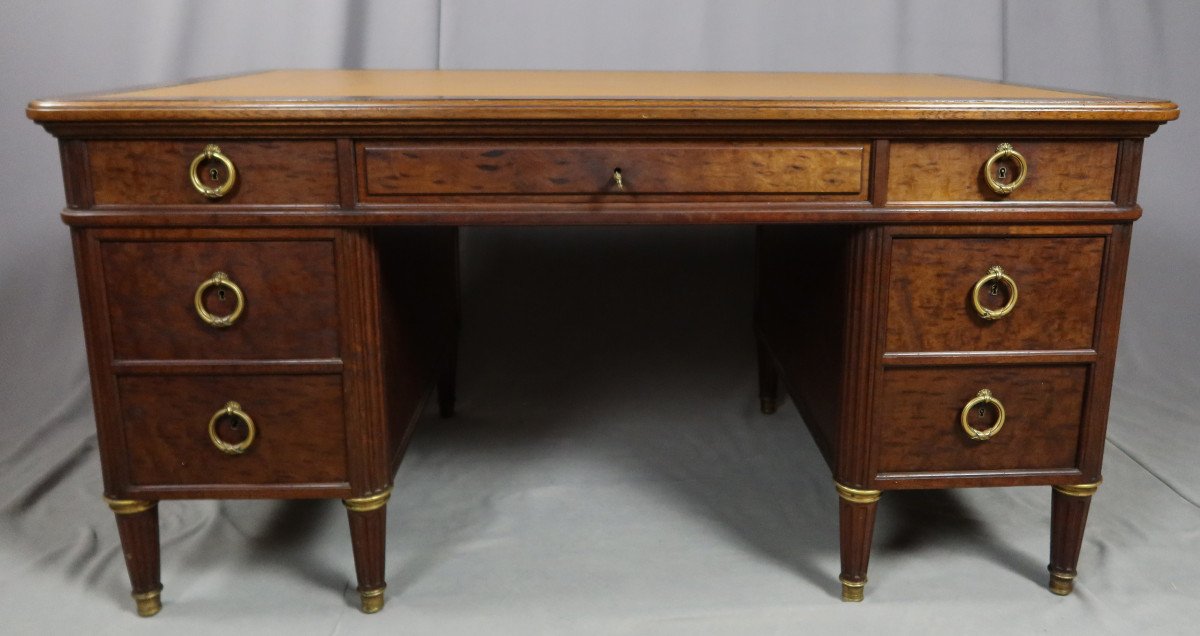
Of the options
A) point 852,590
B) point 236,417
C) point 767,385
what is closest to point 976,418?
point 852,590

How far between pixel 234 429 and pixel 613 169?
696mm

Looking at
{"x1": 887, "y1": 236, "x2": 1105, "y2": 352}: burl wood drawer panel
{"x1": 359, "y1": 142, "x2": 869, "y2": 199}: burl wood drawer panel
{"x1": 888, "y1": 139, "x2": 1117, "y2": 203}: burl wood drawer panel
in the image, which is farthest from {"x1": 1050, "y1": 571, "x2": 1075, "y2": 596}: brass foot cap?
{"x1": 359, "y1": 142, "x2": 869, "y2": 199}: burl wood drawer panel

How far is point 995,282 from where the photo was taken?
1584mm

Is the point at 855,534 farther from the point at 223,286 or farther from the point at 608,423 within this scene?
the point at 223,286

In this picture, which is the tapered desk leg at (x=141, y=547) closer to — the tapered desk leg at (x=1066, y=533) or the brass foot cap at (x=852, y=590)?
the brass foot cap at (x=852, y=590)

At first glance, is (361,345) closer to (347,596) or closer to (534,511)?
(347,596)

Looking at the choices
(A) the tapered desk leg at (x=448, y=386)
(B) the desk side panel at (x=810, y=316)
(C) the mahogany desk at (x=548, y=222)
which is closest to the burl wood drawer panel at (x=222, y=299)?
(C) the mahogany desk at (x=548, y=222)

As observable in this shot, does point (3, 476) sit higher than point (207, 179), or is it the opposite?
point (207, 179)

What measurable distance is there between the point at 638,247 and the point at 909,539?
3.30ft

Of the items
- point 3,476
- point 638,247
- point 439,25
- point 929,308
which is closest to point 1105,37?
point 638,247

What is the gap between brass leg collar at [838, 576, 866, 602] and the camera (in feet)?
5.68

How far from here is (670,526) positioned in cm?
201

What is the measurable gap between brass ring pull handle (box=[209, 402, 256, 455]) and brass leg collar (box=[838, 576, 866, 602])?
970 mm

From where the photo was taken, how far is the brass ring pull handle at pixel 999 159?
1.52 meters
